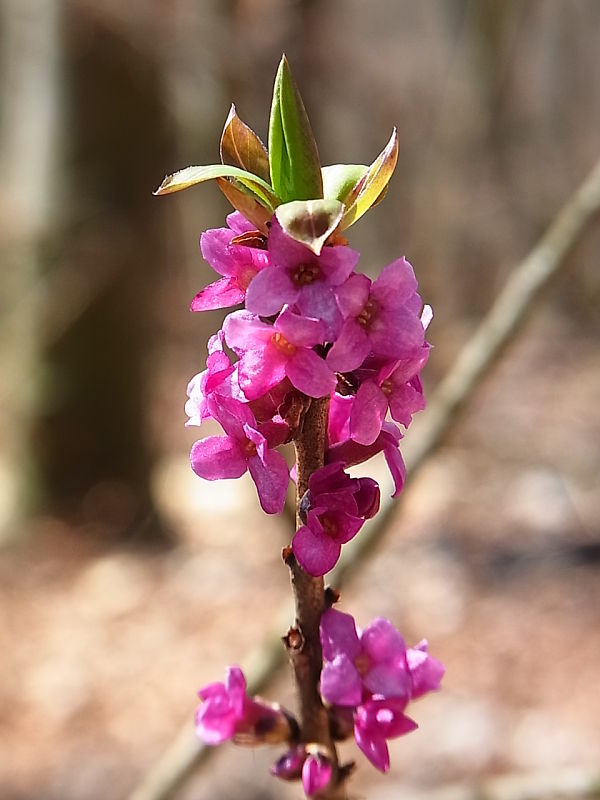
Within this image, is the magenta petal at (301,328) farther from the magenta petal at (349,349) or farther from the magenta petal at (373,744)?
the magenta petal at (373,744)

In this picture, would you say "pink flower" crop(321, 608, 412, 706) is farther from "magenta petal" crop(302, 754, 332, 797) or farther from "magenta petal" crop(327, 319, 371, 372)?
"magenta petal" crop(327, 319, 371, 372)

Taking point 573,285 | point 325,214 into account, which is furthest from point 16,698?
point 573,285

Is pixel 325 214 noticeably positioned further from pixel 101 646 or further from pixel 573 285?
pixel 573 285

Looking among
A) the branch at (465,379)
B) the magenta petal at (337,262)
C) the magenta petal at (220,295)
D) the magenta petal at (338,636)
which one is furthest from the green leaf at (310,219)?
the branch at (465,379)

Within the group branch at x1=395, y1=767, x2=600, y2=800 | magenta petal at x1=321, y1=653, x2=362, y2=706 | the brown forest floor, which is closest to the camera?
magenta petal at x1=321, y1=653, x2=362, y2=706

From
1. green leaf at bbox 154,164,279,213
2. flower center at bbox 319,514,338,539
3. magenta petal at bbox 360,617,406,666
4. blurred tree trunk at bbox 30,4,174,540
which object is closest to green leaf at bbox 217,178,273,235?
green leaf at bbox 154,164,279,213

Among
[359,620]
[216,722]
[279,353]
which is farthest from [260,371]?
[359,620]
